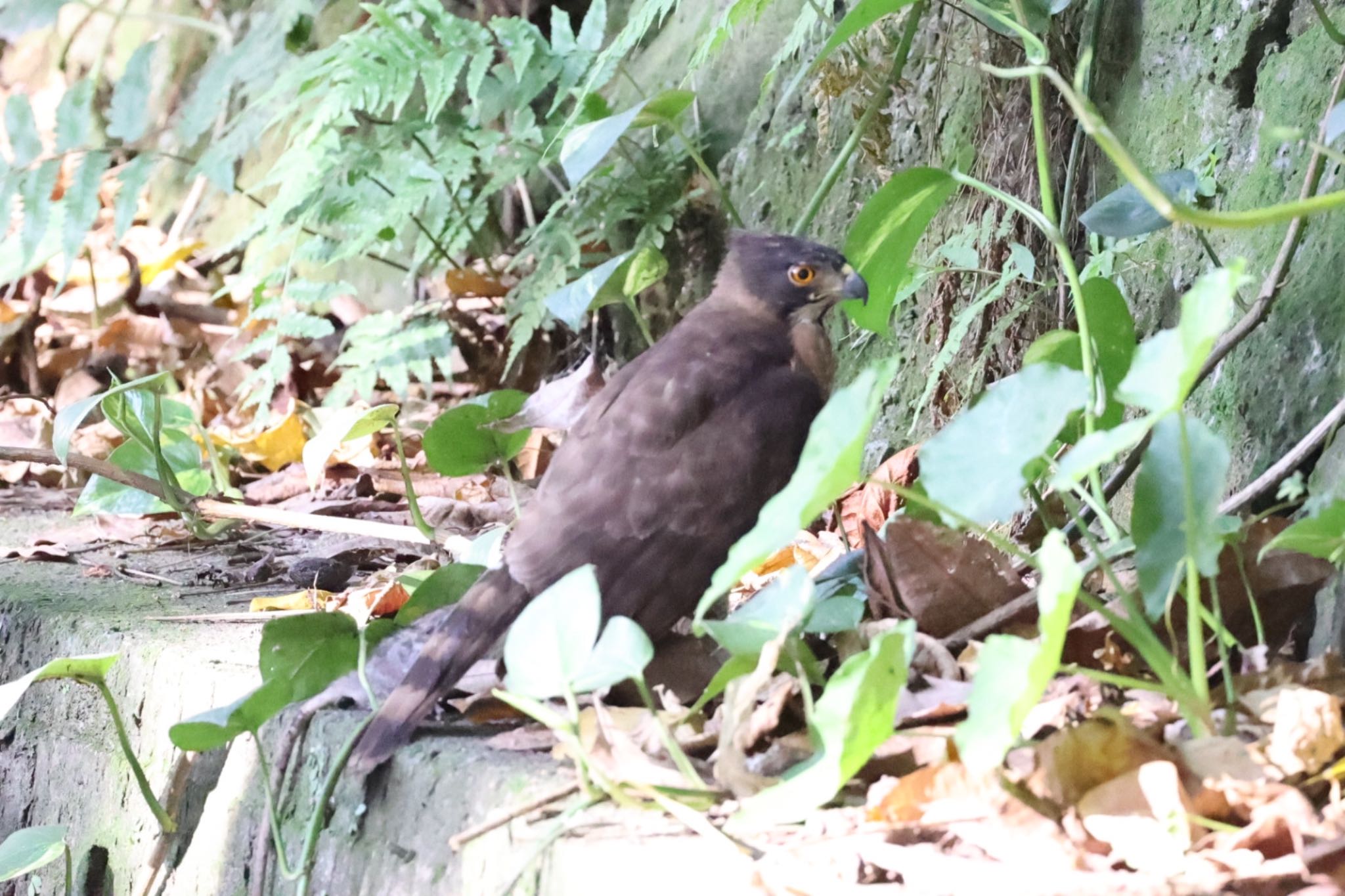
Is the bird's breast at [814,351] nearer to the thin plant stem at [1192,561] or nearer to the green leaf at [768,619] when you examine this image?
the green leaf at [768,619]

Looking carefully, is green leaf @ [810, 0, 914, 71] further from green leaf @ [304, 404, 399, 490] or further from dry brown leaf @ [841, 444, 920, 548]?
green leaf @ [304, 404, 399, 490]

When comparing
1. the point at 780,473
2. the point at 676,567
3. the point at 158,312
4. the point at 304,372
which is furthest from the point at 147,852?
the point at 158,312

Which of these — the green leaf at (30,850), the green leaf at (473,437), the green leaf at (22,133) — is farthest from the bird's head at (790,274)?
the green leaf at (22,133)

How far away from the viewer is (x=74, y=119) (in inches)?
177

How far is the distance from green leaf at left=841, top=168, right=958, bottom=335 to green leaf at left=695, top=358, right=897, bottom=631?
2.80ft

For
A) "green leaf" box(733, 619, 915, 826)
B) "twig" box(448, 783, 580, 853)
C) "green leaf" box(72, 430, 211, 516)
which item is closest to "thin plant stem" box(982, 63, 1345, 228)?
"green leaf" box(733, 619, 915, 826)

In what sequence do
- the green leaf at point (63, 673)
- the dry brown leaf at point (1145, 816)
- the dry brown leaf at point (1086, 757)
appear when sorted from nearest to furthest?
the dry brown leaf at point (1145, 816), the dry brown leaf at point (1086, 757), the green leaf at point (63, 673)

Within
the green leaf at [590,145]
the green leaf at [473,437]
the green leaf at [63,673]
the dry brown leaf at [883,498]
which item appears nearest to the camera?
the green leaf at [63,673]

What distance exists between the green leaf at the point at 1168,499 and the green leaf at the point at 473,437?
1.42 m

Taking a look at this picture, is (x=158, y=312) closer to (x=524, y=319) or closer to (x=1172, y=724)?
(x=524, y=319)

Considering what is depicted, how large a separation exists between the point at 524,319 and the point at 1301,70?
2.67 m

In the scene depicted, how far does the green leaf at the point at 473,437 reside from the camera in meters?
2.53

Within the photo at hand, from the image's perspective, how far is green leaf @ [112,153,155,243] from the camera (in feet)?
15.0

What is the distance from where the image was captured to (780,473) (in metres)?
2.33
